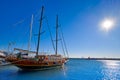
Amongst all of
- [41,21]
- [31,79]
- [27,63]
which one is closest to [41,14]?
[41,21]

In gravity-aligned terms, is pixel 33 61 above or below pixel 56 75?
above

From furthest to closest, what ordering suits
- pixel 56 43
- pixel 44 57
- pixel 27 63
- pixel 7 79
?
1. pixel 56 43
2. pixel 44 57
3. pixel 27 63
4. pixel 7 79

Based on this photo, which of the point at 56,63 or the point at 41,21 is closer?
the point at 41,21

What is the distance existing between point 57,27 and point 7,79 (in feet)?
121

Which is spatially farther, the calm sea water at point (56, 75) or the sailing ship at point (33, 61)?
the sailing ship at point (33, 61)

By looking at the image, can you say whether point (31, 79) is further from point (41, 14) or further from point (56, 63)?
point (41, 14)

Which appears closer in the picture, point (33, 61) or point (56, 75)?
point (56, 75)

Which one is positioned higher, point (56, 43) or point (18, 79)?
point (56, 43)

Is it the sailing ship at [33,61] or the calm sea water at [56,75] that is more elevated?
the sailing ship at [33,61]

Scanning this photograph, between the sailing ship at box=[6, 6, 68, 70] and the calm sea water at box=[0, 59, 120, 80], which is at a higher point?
the sailing ship at box=[6, 6, 68, 70]

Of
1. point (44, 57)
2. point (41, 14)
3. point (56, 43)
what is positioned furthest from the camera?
point (56, 43)

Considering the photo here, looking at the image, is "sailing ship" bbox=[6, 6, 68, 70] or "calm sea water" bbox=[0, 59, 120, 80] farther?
"sailing ship" bbox=[6, 6, 68, 70]

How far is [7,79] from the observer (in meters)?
23.4

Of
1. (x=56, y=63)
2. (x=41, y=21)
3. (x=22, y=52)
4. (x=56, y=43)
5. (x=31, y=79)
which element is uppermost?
(x=41, y=21)
